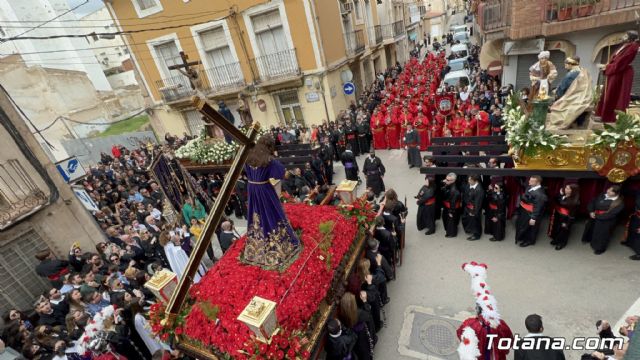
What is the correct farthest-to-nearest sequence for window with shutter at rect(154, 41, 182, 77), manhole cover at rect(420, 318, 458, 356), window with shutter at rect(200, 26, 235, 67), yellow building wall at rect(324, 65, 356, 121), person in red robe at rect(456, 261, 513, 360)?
window with shutter at rect(154, 41, 182, 77) → window with shutter at rect(200, 26, 235, 67) → yellow building wall at rect(324, 65, 356, 121) → manhole cover at rect(420, 318, 458, 356) → person in red robe at rect(456, 261, 513, 360)

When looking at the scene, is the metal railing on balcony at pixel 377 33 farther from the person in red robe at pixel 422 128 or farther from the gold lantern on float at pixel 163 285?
the gold lantern on float at pixel 163 285

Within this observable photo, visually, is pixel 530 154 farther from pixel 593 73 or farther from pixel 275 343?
pixel 593 73

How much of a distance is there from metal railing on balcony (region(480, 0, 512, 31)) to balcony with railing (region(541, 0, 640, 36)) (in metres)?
1.50

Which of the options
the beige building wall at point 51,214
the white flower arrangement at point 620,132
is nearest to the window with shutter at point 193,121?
the beige building wall at point 51,214

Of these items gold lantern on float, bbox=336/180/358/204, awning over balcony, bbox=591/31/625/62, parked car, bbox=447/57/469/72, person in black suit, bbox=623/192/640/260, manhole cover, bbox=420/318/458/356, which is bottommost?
manhole cover, bbox=420/318/458/356

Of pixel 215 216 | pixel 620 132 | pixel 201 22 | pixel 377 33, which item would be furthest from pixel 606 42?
pixel 377 33

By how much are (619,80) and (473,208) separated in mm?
3771

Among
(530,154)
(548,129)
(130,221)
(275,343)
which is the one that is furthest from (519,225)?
(130,221)

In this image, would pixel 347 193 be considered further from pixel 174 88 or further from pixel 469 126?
pixel 174 88

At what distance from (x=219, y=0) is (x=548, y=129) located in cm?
1586

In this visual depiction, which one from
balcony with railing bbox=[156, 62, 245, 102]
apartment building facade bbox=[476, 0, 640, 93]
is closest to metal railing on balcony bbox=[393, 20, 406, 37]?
apartment building facade bbox=[476, 0, 640, 93]

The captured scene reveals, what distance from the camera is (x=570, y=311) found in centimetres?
552

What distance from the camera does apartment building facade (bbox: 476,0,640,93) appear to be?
1027 centimetres

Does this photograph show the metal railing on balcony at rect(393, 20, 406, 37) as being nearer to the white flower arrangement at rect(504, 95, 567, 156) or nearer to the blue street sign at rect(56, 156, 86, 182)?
the white flower arrangement at rect(504, 95, 567, 156)
